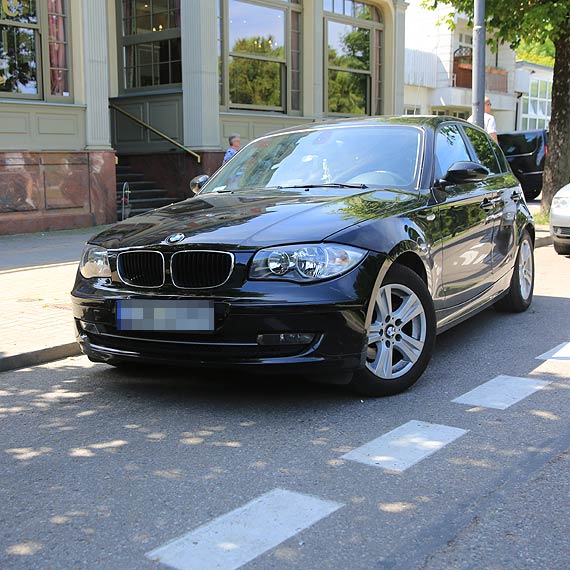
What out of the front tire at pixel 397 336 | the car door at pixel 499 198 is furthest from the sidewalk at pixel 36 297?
the car door at pixel 499 198

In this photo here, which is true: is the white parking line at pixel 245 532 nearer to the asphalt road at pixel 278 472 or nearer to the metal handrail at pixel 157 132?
the asphalt road at pixel 278 472

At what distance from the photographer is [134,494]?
3.57 m

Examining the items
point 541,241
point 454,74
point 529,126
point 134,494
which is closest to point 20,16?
point 541,241

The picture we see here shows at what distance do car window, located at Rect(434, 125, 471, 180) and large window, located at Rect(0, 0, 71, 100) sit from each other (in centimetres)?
954

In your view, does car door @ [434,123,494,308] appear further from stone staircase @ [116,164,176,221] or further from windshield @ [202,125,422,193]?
stone staircase @ [116,164,176,221]

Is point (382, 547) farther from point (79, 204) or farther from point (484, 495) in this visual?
point (79, 204)

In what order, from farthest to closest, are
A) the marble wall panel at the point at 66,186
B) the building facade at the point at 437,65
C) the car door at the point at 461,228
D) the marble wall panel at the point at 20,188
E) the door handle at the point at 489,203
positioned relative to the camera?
1. the building facade at the point at 437,65
2. the marble wall panel at the point at 66,186
3. the marble wall panel at the point at 20,188
4. the door handle at the point at 489,203
5. the car door at the point at 461,228

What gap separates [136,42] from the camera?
1823 centimetres

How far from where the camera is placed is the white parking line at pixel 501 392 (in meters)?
4.91

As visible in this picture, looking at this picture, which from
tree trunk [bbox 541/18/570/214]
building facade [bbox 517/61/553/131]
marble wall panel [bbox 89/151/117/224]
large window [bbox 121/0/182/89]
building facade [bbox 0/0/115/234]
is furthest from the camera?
building facade [bbox 517/61/553/131]

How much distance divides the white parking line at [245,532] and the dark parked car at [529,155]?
19.4 meters

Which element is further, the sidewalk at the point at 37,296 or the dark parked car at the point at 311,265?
the sidewalk at the point at 37,296

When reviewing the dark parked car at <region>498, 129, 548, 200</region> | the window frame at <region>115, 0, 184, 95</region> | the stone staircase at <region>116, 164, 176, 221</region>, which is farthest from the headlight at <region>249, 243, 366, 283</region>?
the dark parked car at <region>498, 129, 548, 200</region>

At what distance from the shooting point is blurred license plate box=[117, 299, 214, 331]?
14.7 feet
